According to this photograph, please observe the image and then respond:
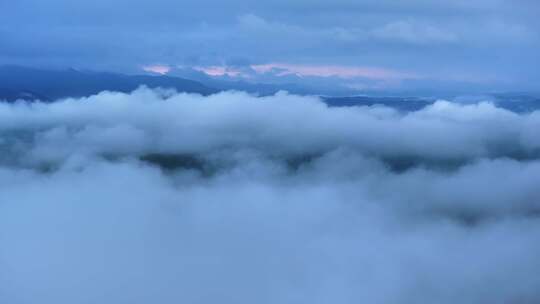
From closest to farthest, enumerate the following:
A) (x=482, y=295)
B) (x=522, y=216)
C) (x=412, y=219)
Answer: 1. (x=482, y=295)
2. (x=522, y=216)
3. (x=412, y=219)

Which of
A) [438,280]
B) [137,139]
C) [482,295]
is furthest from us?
[137,139]

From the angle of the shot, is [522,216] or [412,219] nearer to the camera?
[522,216]

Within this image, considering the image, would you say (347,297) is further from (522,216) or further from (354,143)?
(354,143)

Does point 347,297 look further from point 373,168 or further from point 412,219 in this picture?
point 373,168

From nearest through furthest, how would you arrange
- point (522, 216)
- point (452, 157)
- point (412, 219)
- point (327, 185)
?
point (522, 216), point (412, 219), point (327, 185), point (452, 157)

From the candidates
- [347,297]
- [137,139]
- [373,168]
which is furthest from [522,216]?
[137,139]

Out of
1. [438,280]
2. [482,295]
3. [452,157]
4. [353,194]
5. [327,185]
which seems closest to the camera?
[482,295]

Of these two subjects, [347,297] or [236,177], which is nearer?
[347,297]

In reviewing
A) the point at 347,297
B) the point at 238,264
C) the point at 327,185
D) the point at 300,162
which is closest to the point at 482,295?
the point at 347,297
